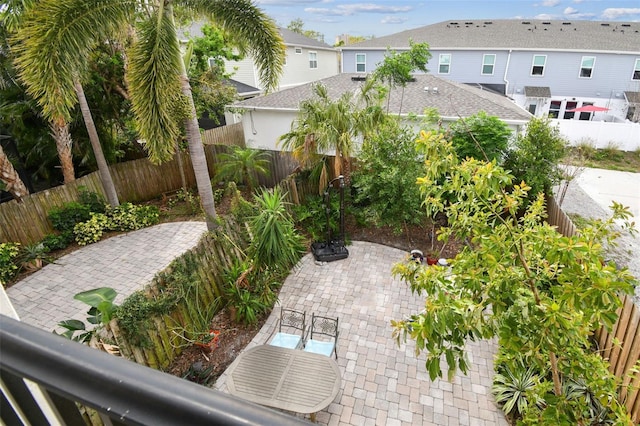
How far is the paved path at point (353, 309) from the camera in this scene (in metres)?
4.97

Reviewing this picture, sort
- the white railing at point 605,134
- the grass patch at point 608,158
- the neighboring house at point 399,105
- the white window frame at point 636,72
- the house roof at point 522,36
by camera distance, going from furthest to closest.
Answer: the house roof at point 522,36, the white window frame at point 636,72, the white railing at point 605,134, the grass patch at point 608,158, the neighboring house at point 399,105

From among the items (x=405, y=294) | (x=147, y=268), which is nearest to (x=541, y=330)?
(x=405, y=294)

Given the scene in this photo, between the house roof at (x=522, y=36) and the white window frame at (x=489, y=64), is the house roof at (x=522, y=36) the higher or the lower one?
the higher one

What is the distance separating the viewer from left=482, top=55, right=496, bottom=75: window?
20531 mm

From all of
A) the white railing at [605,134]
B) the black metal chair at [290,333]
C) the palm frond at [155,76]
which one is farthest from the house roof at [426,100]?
the black metal chair at [290,333]

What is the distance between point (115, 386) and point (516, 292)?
2.87 m

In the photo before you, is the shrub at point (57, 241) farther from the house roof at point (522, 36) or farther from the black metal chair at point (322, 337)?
the house roof at point (522, 36)

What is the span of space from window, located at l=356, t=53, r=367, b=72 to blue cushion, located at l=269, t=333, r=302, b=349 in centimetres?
2192

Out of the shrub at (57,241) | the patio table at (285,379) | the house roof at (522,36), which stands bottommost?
the patio table at (285,379)

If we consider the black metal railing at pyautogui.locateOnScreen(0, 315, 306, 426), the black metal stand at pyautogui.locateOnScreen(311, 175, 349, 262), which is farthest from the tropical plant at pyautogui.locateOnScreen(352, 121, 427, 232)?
the black metal railing at pyautogui.locateOnScreen(0, 315, 306, 426)

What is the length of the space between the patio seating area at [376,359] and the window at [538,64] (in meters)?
18.4

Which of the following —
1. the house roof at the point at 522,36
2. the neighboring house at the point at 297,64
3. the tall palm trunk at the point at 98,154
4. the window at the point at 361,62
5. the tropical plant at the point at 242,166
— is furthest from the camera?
the window at the point at 361,62

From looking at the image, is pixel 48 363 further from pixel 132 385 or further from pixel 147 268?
pixel 147 268

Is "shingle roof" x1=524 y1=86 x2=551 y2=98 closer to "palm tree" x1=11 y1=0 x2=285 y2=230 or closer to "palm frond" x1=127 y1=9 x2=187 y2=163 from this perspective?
"palm tree" x1=11 y1=0 x2=285 y2=230
